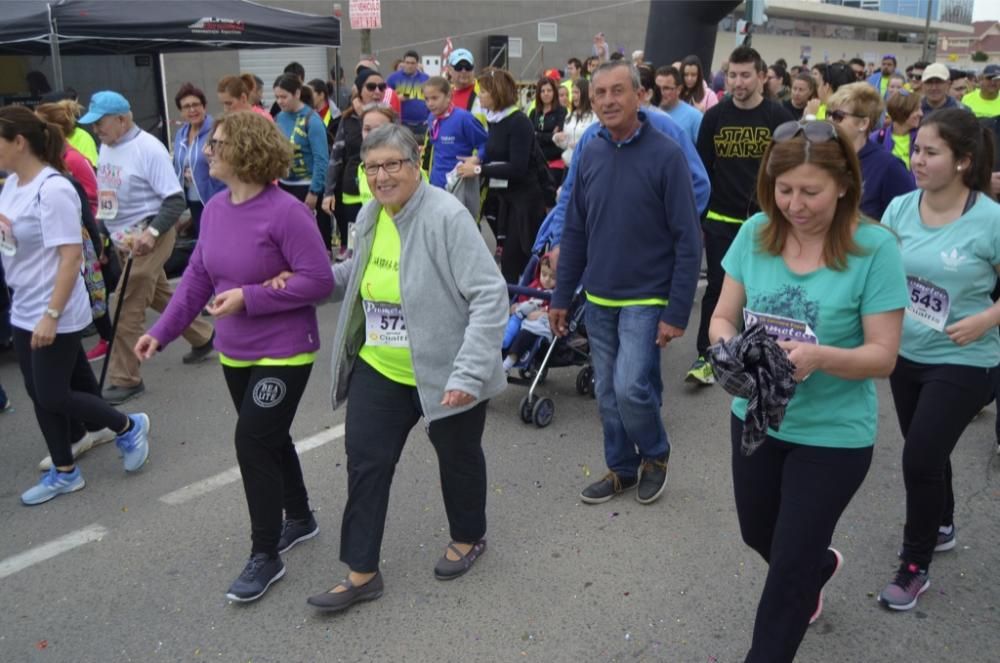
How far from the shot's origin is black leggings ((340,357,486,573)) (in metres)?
3.45

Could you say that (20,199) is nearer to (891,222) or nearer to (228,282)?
(228,282)

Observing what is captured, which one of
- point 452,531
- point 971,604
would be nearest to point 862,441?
point 971,604

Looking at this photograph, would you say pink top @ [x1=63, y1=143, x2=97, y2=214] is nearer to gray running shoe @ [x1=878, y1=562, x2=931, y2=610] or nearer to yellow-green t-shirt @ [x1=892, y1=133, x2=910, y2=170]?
gray running shoe @ [x1=878, y1=562, x2=931, y2=610]

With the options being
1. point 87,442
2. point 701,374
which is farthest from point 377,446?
point 701,374

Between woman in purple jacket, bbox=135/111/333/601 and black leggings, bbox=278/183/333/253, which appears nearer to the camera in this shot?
woman in purple jacket, bbox=135/111/333/601

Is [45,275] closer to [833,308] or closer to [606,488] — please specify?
[606,488]

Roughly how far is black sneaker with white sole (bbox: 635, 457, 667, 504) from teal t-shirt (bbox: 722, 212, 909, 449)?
5.55ft

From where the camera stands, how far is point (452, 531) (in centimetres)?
387

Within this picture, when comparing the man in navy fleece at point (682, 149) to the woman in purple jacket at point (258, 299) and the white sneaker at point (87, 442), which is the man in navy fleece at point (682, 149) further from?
the white sneaker at point (87, 442)

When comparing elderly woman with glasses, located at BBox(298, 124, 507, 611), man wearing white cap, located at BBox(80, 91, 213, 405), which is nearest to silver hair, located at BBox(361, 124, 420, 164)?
elderly woman with glasses, located at BBox(298, 124, 507, 611)

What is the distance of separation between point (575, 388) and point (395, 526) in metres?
2.22

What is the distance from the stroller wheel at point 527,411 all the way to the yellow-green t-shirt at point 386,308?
2080mm

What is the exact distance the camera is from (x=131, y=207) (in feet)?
20.2

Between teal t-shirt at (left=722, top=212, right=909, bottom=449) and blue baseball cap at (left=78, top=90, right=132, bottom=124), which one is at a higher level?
blue baseball cap at (left=78, top=90, right=132, bottom=124)
